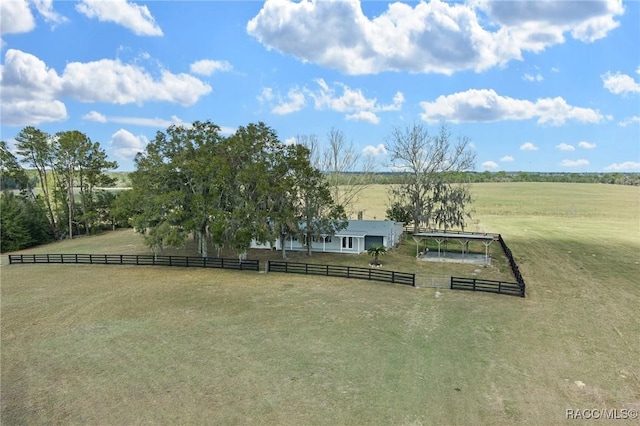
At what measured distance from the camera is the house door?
→ 105 ft

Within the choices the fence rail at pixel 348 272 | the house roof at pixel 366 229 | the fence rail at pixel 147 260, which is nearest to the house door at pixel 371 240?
the house roof at pixel 366 229

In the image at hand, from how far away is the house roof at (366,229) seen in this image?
102 feet

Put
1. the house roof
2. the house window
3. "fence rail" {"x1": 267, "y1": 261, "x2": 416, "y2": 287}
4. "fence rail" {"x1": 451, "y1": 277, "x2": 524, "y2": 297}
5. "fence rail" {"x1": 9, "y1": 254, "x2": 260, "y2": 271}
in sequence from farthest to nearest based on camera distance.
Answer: the house window, the house roof, "fence rail" {"x1": 9, "y1": 254, "x2": 260, "y2": 271}, "fence rail" {"x1": 267, "y1": 261, "x2": 416, "y2": 287}, "fence rail" {"x1": 451, "y1": 277, "x2": 524, "y2": 297}

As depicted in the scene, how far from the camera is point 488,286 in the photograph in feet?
68.1

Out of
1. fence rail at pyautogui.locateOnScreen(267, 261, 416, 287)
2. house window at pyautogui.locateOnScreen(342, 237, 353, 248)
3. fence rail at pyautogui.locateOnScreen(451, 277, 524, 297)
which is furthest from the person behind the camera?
Answer: house window at pyautogui.locateOnScreen(342, 237, 353, 248)

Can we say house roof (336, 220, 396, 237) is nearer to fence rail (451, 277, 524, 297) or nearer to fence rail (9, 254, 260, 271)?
fence rail (9, 254, 260, 271)

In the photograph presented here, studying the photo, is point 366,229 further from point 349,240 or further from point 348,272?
point 348,272

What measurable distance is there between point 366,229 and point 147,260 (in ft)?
54.6

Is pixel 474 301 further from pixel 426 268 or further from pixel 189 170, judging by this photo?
pixel 189 170

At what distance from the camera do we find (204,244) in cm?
2895

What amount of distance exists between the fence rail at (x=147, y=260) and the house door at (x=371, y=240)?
9649 mm

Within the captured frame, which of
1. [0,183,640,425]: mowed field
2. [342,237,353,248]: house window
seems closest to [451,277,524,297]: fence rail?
[0,183,640,425]: mowed field

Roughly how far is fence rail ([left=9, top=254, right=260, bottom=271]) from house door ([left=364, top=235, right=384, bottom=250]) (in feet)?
31.7

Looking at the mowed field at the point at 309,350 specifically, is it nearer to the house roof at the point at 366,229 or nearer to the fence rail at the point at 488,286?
the fence rail at the point at 488,286
